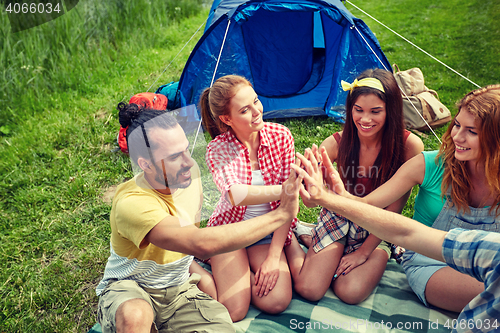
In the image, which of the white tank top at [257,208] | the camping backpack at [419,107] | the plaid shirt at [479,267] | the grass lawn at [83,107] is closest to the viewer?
the plaid shirt at [479,267]

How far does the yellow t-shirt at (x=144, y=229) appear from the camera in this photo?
1657mm

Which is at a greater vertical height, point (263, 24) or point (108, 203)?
point (263, 24)

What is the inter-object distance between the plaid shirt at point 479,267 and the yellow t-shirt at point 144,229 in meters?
1.21

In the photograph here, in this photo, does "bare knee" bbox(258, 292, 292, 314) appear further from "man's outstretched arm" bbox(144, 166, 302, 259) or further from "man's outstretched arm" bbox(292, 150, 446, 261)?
"man's outstretched arm" bbox(292, 150, 446, 261)

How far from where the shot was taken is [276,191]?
213 cm

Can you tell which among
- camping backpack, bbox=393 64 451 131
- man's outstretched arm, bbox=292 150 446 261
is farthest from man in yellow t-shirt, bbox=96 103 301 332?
camping backpack, bbox=393 64 451 131

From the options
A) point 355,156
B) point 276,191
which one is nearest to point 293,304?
point 276,191

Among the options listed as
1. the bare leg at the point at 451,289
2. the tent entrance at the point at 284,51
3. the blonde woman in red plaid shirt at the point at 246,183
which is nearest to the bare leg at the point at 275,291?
the blonde woman in red plaid shirt at the point at 246,183

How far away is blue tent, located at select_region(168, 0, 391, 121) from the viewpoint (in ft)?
11.7

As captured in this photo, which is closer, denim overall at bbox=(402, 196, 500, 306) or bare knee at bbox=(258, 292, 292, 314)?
denim overall at bbox=(402, 196, 500, 306)

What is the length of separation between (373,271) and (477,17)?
632 cm

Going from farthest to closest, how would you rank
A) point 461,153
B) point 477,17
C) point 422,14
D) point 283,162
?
point 422,14, point 477,17, point 283,162, point 461,153

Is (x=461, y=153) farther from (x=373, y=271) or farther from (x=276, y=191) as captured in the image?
(x=276, y=191)

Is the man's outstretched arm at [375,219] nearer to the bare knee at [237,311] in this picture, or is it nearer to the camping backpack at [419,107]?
the bare knee at [237,311]
